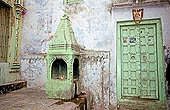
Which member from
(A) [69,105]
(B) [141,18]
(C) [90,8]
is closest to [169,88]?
(B) [141,18]

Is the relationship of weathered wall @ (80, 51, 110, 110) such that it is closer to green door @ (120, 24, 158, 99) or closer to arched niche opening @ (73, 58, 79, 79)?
arched niche opening @ (73, 58, 79, 79)

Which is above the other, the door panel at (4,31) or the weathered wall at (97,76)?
the door panel at (4,31)

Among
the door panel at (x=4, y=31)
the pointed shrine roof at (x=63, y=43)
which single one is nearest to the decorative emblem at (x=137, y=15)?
the pointed shrine roof at (x=63, y=43)

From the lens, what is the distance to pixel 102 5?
4.82 m

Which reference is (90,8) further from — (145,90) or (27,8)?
(145,90)

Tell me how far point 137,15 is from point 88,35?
5.58 ft

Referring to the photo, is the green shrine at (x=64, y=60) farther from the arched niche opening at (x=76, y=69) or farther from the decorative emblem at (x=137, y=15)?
the decorative emblem at (x=137, y=15)

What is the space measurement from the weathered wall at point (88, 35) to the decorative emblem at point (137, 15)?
12 centimetres

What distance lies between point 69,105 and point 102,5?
3.40m

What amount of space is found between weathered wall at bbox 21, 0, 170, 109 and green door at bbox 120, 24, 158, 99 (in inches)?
13.0

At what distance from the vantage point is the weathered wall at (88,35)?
14.9 feet

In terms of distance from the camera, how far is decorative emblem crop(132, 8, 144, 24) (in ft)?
14.5

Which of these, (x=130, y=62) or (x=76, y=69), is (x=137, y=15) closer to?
(x=130, y=62)

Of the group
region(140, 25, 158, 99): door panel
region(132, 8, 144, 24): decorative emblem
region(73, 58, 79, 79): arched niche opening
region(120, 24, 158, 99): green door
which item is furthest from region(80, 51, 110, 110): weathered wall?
region(132, 8, 144, 24): decorative emblem
